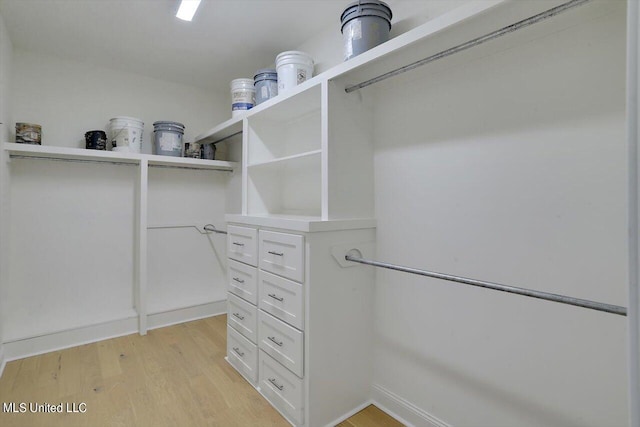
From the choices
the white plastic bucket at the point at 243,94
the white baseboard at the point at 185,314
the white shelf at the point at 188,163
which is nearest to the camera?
the white plastic bucket at the point at 243,94

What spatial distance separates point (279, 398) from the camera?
5.53 ft

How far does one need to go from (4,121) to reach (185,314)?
200 cm

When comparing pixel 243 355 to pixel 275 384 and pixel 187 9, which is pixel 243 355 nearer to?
pixel 275 384

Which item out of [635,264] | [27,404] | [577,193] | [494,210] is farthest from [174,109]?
[635,264]

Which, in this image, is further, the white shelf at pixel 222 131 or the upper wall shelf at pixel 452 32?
the white shelf at pixel 222 131

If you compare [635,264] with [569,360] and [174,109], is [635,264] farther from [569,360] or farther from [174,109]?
[174,109]

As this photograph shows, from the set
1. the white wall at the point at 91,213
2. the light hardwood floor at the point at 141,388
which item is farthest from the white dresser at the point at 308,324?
the white wall at the point at 91,213

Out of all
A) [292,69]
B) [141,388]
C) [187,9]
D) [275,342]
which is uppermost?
[187,9]

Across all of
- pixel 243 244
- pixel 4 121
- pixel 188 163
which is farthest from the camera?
pixel 188 163

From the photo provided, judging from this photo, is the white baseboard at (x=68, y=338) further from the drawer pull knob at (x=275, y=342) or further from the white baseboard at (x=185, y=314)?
the drawer pull knob at (x=275, y=342)

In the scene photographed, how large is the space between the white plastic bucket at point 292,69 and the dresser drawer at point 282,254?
0.93 meters

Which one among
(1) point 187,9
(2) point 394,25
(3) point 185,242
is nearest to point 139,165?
(3) point 185,242

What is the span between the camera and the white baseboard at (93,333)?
225 centimetres

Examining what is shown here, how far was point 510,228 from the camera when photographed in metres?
1.25
